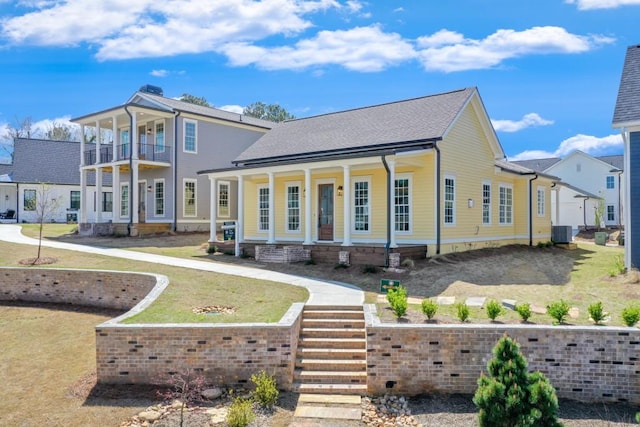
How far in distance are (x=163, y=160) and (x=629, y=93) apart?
20197 millimetres

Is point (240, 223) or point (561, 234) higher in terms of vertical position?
point (240, 223)

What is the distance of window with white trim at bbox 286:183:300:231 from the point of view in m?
18.4

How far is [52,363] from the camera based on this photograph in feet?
28.8

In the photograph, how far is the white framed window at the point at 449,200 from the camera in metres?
16.2

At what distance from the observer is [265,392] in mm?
7121

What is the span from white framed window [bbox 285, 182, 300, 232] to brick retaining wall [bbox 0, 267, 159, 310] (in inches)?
286

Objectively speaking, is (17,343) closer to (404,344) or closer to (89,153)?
(404,344)

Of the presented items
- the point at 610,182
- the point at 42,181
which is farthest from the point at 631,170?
the point at 42,181

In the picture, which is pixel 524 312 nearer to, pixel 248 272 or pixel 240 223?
pixel 248 272

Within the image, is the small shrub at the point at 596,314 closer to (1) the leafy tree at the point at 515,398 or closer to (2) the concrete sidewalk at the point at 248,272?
(1) the leafy tree at the point at 515,398

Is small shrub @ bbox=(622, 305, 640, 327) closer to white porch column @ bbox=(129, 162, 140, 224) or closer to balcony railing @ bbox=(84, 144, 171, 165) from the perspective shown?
white porch column @ bbox=(129, 162, 140, 224)

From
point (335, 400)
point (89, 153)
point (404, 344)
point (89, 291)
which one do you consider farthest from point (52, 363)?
point (89, 153)

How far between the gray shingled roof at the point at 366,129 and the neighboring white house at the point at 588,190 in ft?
69.2

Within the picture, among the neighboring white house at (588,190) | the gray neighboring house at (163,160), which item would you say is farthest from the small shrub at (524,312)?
the neighboring white house at (588,190)
